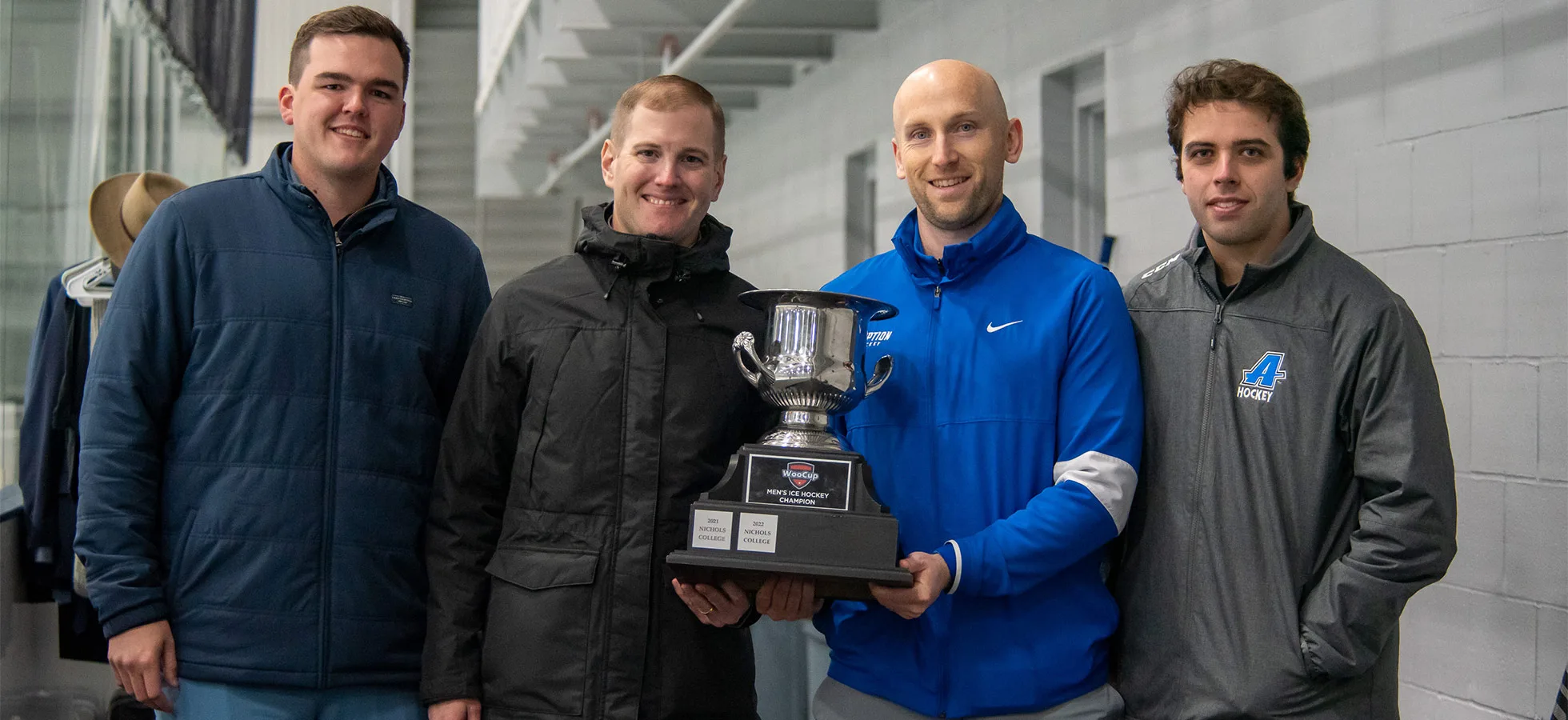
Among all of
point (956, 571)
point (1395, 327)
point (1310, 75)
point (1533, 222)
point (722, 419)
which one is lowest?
point (956, 571)

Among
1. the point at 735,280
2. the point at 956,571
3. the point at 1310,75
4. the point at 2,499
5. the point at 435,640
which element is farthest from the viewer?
the point at 2,499

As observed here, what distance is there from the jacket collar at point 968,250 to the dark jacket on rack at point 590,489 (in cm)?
31

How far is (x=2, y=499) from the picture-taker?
12.4 feet

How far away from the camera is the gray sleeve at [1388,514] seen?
1930mm

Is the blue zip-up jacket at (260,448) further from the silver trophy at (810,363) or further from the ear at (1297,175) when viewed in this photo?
the ear at (1297,175)

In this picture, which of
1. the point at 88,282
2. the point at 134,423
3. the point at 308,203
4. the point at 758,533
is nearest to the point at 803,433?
the point at 758,533

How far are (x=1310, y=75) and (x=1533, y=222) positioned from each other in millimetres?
917

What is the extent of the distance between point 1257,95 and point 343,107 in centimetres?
162

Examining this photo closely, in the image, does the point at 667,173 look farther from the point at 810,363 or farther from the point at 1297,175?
the point at 1297,175

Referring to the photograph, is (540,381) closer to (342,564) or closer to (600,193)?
(342,564)

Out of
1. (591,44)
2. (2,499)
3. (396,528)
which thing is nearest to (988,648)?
(396,528)

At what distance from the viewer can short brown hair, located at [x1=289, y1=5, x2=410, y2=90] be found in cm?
227

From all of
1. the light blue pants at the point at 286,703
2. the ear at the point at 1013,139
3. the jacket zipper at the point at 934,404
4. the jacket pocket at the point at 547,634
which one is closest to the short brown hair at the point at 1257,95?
the ear at the point at 1013,139

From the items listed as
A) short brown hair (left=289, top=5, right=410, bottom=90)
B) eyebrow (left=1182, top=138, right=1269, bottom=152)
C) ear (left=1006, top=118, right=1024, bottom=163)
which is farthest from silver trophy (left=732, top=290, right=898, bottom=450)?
short brown hair (left=289, top=5, right=410, bottom=90)
